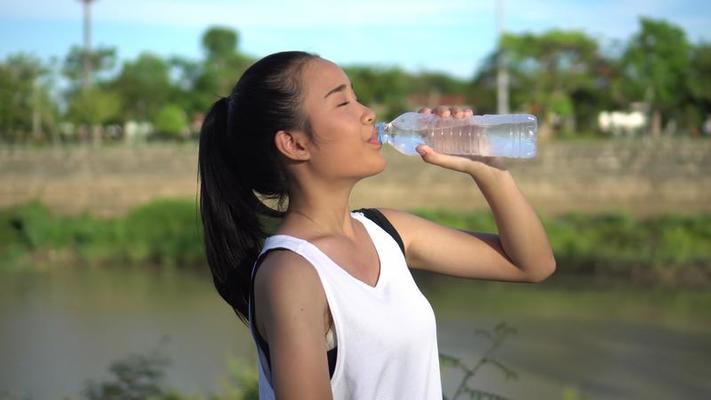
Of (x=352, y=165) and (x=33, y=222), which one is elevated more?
(x=352, y=165)

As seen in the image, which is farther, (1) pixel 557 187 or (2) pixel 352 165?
(1) pixel 557 187

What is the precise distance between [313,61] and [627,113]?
2478 centimetres

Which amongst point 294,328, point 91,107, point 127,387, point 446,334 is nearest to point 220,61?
point 91,107

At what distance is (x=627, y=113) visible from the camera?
973 inches

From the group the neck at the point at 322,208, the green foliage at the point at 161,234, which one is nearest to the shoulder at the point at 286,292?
the neck at the point at 322,208

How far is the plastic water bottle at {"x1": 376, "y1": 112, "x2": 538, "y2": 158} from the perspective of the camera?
141cm

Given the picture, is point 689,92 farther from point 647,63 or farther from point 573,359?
point 573,359

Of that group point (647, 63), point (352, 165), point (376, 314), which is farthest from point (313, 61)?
point (647, 63)

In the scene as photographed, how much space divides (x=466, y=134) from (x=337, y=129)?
1.08 feet

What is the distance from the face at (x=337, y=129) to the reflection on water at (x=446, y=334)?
368 cm

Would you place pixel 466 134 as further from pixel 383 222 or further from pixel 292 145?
pixel 292 145

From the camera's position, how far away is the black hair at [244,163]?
1.22 meters

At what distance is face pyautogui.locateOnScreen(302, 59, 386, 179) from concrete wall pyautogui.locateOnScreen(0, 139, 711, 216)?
42.6 feet

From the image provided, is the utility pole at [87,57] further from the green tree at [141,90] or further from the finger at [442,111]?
the finger at [442,111]
